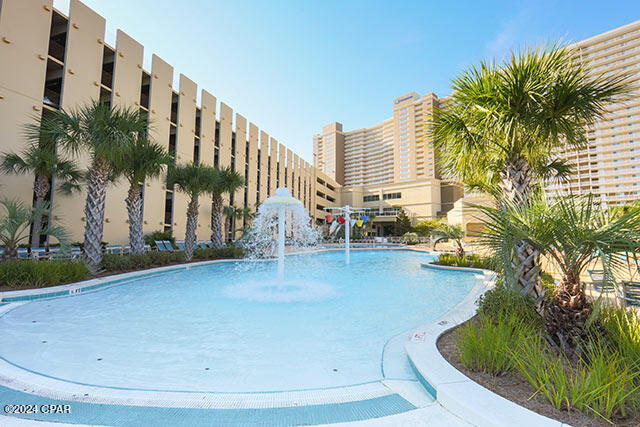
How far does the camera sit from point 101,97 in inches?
653

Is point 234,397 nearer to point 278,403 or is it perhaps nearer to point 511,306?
point 278,403

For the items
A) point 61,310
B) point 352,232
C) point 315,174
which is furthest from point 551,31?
point 315,174

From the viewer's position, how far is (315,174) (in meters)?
45.8

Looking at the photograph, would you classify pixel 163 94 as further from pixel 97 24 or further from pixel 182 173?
pixel 182 173

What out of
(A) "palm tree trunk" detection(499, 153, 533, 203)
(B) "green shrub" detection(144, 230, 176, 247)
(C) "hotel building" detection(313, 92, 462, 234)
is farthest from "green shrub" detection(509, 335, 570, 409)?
(C) "hotel building" detection(313, 92, 462, 234)

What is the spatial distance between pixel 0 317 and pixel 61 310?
79 cm

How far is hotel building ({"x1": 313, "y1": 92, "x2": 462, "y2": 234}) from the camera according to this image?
49.2 metres

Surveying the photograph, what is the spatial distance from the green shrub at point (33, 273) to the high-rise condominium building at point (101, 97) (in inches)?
221

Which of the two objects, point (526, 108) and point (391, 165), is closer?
point (526, 108)

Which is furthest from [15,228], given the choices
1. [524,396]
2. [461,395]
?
[524,396]

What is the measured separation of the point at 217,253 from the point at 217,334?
11.6 metres

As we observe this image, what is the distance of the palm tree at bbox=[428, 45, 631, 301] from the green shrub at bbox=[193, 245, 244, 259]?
13.3 meters

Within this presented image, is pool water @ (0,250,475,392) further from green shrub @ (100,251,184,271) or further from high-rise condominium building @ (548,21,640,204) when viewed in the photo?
high-rise condominium building @ (548,21,640,204)

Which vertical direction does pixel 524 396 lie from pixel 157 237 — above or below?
below
